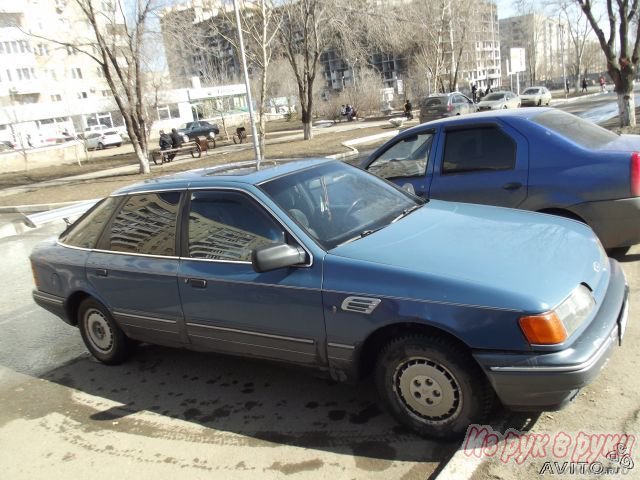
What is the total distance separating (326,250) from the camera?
323 centimetres

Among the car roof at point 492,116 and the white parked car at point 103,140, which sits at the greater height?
the white parked car at point 103,140

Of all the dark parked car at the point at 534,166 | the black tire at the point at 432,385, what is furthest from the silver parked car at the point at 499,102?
the black tire at the point at 432,385

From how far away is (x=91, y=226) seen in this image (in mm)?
4590

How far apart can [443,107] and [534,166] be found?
2158 cm

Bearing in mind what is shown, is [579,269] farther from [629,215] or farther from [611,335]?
[629,215]

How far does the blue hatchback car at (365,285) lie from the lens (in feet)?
8.84

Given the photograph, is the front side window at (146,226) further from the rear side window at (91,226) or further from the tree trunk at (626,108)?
the tree trunk at (626,108)

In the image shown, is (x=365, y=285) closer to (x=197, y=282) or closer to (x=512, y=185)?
(x=197, y=282)

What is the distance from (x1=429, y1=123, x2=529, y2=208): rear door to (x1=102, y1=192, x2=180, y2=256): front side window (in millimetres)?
2915

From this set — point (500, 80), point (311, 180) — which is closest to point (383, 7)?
point (311, 180)

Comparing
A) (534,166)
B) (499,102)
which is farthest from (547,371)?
(499,102)

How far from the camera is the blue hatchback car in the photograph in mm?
2695

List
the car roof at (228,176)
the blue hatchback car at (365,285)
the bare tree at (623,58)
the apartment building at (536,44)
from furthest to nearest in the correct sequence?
the apartment building at (536,44) → the bare tree at (623,58) → the car roof at (228,176) → the blue hatchback car at (365,285)

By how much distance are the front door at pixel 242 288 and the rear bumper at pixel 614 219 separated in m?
→ 2.98
